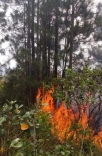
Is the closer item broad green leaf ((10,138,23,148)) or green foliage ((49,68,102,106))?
broad green leaf ((10,138,23,148))

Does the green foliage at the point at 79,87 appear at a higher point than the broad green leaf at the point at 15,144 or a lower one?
higher

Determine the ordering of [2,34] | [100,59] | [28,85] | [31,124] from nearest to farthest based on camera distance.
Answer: [31,124], [28,85], [2,34], [100,59]

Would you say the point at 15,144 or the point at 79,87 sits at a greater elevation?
the point at 79,87

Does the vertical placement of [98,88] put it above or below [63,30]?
below

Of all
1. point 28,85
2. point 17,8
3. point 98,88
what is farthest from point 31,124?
point 17,8

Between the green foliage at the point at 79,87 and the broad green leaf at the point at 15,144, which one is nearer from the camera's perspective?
the broad green leaf at the point at 15,144

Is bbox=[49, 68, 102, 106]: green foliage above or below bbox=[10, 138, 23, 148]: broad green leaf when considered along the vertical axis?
above

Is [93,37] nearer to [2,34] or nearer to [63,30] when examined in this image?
[63,30]

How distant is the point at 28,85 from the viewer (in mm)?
10516

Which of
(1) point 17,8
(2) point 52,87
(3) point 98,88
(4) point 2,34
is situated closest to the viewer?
(3) point 98,88

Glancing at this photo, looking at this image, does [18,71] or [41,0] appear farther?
[41,0]

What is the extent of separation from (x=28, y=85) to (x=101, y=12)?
241 inches

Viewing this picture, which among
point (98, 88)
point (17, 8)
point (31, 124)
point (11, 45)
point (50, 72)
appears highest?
point (17, 8)

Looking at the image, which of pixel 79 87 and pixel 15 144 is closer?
pixel 15 144
